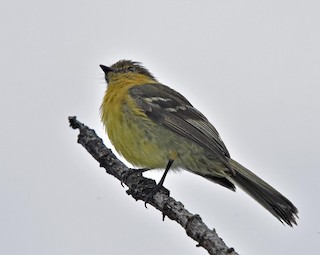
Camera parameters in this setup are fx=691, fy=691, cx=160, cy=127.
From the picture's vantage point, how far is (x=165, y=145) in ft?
30.5

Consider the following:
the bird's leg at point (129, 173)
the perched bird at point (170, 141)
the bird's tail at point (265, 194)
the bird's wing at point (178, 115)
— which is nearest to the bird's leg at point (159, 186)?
the perched bird at point (170, 141)

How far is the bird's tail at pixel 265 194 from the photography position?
26.9ft

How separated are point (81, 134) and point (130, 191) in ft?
3.08

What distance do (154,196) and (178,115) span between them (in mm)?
2538

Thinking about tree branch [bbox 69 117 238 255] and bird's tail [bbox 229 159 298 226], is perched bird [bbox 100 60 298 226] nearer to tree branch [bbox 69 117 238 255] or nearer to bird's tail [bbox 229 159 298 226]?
bird's tail [bbox 229 159 298 226]

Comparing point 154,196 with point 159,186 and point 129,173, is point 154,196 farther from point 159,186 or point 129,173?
point 129,173

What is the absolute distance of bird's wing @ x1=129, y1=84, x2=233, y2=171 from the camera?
9438mm

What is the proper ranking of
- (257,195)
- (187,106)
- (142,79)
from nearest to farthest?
1. (257,195)
2. (187,106)
3. (142,79)

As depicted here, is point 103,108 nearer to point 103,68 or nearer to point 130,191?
point 103,68

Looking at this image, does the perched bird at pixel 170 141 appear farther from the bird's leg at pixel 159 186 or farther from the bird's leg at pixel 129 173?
the bird's leg at pixel 129 173

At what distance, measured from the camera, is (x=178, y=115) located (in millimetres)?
9969

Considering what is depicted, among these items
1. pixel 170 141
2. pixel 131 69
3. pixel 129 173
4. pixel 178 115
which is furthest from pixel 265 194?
pixel 131 69

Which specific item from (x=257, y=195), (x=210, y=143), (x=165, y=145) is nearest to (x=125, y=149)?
(x=165, y=145)

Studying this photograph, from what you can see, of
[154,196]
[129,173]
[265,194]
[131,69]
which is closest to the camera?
[154,196]
